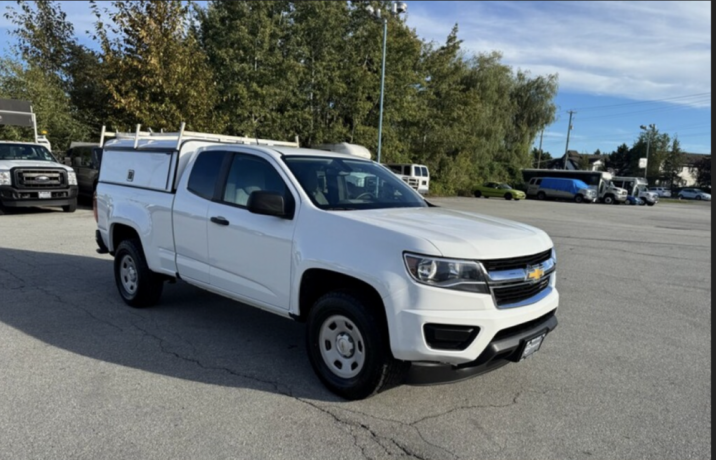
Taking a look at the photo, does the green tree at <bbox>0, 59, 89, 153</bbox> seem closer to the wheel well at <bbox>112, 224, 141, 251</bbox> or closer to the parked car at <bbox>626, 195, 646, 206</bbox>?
the wheel well at <bbox>112, 224, 141, 251</bbox>

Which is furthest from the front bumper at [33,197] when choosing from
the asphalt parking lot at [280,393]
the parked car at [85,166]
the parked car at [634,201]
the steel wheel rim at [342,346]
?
the parked car at [634,201]

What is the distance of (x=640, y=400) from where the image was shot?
152 inches

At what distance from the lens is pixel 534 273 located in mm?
3609

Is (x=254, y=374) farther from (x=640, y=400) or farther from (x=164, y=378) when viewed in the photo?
(x=640, y=400)

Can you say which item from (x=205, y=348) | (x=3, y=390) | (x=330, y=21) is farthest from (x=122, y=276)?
(x=330, y=21)

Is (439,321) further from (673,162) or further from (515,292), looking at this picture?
(673,162)

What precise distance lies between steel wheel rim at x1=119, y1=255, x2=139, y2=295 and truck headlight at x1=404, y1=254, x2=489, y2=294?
3.69m

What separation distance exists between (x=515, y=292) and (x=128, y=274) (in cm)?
445

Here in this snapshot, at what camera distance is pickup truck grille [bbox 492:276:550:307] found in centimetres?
337

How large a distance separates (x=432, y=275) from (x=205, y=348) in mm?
2465

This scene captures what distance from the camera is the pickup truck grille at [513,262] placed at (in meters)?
3.32

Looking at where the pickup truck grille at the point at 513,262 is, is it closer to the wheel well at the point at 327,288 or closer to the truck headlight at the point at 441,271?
the truck headlight at the point at 441,271

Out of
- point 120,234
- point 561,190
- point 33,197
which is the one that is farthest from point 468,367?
point 561,190

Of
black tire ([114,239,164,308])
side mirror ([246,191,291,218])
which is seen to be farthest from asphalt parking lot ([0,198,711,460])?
side mirror ([246,191,291,218])
